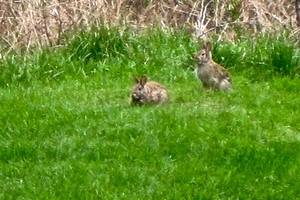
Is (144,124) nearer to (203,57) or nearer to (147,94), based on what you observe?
(147,94)

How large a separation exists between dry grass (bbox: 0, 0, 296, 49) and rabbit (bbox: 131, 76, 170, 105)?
10.3 feet

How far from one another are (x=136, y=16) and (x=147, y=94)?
5084mm

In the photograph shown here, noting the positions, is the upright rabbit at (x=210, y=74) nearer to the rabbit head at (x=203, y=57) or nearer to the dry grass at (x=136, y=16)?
the rabbit head at (x=203, y=57)

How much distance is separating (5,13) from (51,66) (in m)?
2.39

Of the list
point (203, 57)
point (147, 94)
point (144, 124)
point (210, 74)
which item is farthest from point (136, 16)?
point (144, 124)

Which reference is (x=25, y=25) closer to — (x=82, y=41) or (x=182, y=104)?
(x=82, y=41)

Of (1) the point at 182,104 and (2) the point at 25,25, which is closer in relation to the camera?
(1) the point at 182,104

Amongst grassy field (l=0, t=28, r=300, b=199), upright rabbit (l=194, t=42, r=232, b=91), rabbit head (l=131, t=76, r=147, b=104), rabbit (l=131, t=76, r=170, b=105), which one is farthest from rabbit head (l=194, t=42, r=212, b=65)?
rabbit head (l=131, t=76, r=147, b=104)

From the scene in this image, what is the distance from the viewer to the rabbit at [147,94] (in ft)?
34.4

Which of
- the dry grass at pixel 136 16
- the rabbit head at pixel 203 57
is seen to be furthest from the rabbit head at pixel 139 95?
the dry grass at pixel 136 16

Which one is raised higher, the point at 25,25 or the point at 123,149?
the point at 123,149

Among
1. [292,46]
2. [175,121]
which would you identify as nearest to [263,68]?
[292,46]

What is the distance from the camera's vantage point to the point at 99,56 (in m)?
13.0

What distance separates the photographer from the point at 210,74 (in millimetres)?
11422
